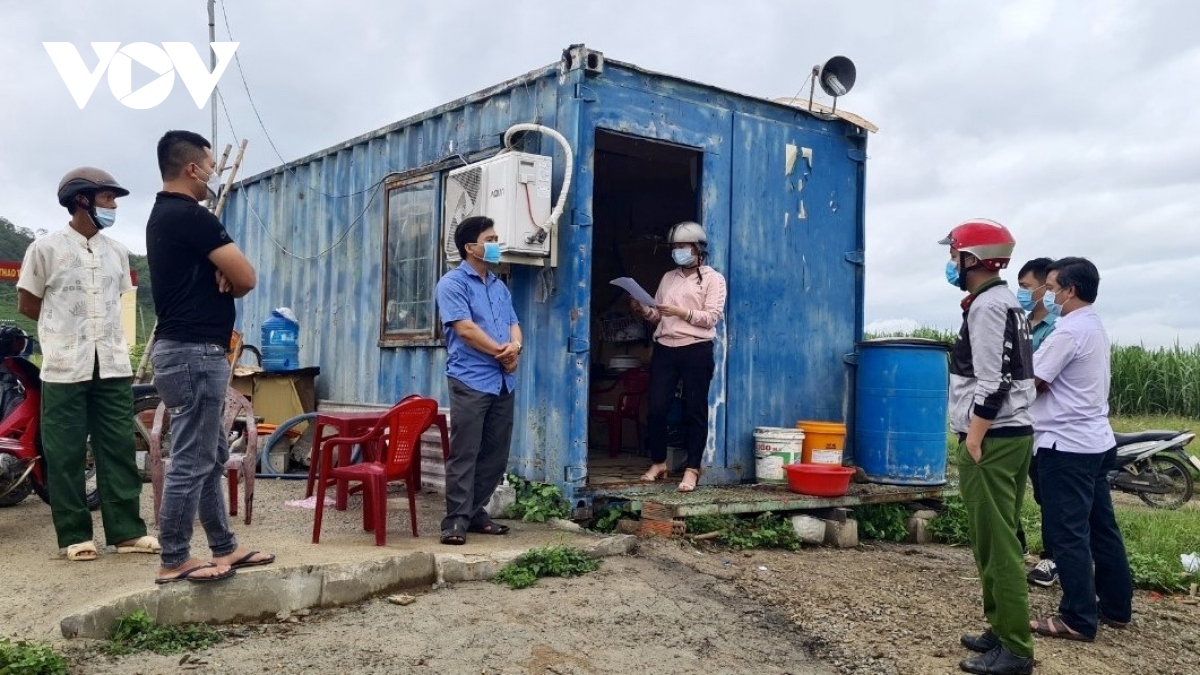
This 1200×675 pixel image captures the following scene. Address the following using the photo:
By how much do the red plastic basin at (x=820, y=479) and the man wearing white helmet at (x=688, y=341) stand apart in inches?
24.7

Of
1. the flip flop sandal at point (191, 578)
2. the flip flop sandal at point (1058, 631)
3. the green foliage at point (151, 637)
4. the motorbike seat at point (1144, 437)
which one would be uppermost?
the motorbike seat at point (1144, 437)

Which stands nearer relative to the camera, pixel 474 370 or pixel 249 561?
pixel 249 561

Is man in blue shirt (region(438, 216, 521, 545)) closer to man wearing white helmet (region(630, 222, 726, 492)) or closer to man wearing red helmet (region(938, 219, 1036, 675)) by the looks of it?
man wearing white helmet (region(630, 222, 726, 492))

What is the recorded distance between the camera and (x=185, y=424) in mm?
3598

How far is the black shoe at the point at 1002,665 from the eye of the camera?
355 cm

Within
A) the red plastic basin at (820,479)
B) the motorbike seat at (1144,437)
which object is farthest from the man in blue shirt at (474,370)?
the motorbike seat at (1144,437)

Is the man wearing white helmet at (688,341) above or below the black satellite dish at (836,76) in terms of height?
below

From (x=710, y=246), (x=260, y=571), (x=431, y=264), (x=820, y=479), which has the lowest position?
(x=260, y=571)

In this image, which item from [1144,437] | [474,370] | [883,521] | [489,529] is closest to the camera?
[474,370]

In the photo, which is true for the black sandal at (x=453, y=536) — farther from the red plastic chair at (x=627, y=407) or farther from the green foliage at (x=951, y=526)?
the green foliage at (x=951, y=526)

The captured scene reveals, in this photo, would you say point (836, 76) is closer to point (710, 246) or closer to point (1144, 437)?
point (710, 246)

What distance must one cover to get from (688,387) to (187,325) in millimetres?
3184

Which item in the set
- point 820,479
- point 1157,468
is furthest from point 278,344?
point 1157,468

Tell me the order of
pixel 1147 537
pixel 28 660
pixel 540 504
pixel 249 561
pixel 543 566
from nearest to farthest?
1. pixel 28 660
2. pixel 249 561
3. pixel 543 566
4. pixel 540 504
5. pixel 1147 537
